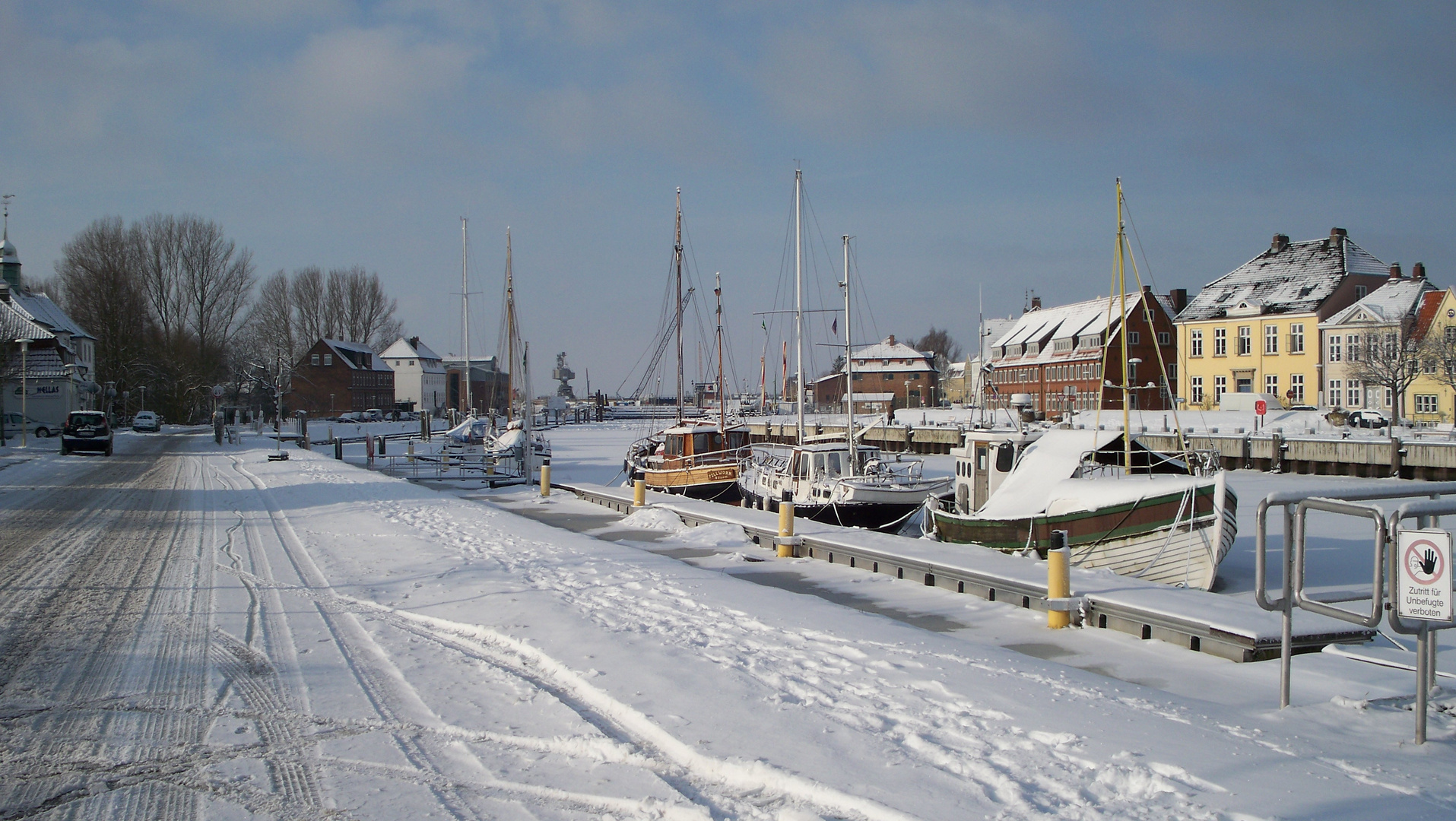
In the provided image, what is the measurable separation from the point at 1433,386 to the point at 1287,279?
11695mm


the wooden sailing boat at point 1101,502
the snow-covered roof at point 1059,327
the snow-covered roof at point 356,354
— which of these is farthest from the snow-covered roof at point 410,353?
the wooden sailing boat at point 1101,502

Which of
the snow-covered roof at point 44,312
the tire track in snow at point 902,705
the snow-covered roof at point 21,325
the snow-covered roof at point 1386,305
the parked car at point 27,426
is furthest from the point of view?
the snow-covered roof at point 44,312

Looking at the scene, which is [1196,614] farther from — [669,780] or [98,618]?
[98,618]

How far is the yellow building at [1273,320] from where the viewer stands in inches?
2226

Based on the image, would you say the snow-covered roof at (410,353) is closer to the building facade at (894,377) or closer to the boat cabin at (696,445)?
the building facade at (894,377)

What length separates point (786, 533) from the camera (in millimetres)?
16625

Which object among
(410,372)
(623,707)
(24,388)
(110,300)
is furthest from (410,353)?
(623,707)

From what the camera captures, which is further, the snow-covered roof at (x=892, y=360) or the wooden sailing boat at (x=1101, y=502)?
the snow-covered roof at (x=892, y=360)

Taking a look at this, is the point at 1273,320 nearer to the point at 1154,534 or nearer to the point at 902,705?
the point at 1154,534

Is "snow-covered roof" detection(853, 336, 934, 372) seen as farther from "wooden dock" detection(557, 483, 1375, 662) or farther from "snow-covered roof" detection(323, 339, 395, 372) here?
"wooden dock" detection(557, 483, 1375, 662)

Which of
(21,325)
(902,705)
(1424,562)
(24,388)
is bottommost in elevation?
(902,705)

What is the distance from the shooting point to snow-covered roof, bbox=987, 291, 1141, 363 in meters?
67.2

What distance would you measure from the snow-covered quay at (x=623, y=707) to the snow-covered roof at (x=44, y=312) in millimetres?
58352

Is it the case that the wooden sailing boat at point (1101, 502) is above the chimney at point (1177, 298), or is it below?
below
